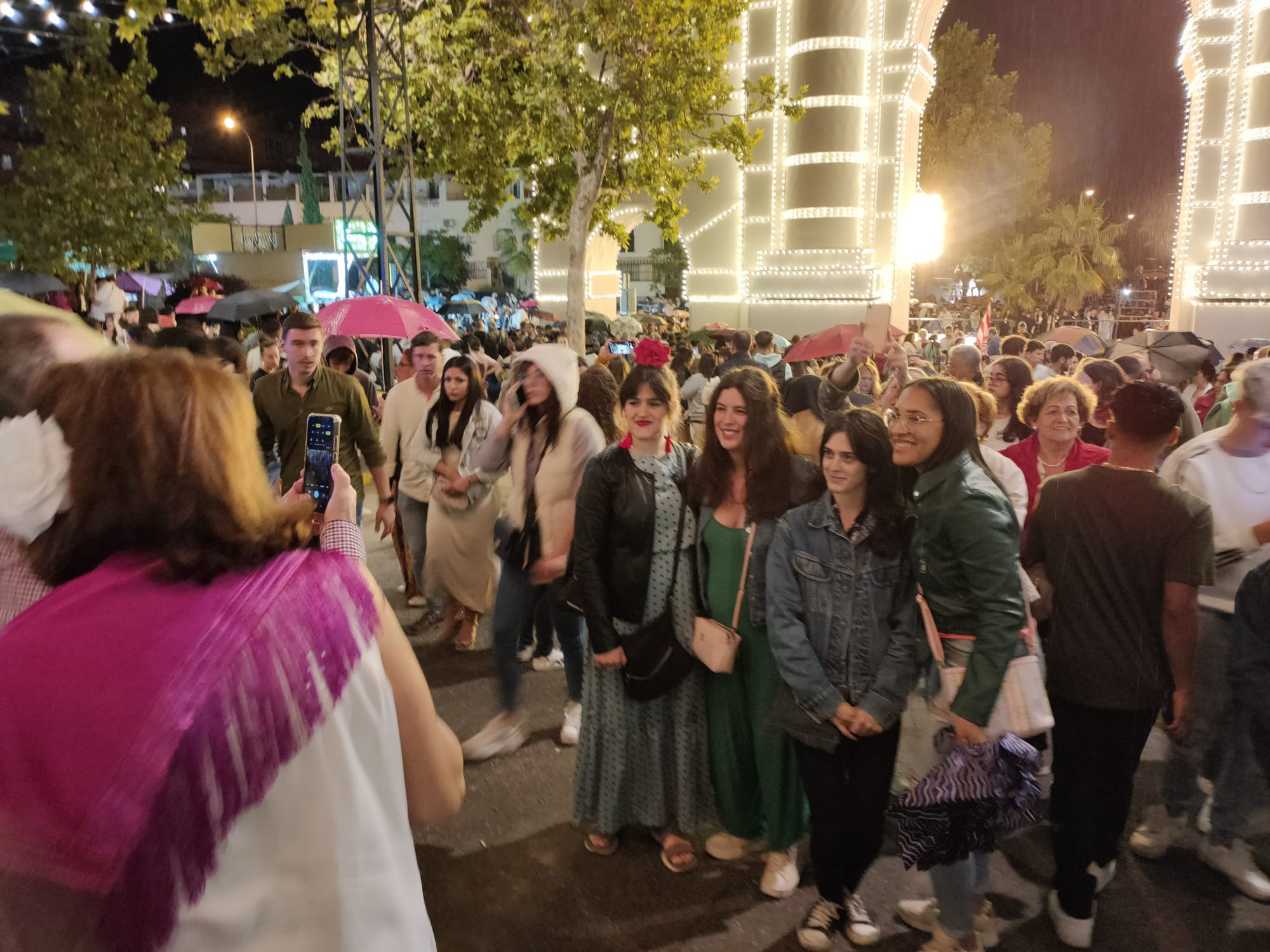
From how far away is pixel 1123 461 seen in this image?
3.03 m

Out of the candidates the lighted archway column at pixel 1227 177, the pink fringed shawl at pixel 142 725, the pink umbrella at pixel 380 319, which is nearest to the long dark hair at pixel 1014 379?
the pink umbrella at pixel 380 319

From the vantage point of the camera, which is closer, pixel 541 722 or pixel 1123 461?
pixel 1123 461

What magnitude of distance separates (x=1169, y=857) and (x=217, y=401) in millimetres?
4014

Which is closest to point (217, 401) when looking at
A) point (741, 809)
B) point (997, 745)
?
point (997, 745)

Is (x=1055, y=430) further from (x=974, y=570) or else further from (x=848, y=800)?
(x=848, y=800)

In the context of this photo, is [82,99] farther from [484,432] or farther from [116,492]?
[116,492]

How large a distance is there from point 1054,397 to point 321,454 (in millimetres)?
3427

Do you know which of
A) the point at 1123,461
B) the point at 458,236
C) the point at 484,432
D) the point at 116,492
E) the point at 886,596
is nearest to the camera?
the point at 116,492

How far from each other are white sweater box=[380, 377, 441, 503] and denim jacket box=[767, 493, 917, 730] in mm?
3346

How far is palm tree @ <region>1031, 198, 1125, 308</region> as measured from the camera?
4762 cm

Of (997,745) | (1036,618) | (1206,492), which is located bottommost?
(997,745)

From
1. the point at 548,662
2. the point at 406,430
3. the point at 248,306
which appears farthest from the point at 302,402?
the point at 248,306

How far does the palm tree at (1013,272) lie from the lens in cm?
4569

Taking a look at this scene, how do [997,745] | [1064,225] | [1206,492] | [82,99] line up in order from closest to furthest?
1. [997,745]
2. [1206,492]
3. [82,99]
4. [1064,225]
